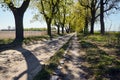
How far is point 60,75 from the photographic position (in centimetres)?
1017

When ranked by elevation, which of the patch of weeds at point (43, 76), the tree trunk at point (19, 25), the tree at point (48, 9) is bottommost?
the patch of weeds at point (43, 76)

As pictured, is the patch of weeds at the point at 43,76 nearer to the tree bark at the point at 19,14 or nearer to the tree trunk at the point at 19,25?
the tree trunk at the point at 19,25

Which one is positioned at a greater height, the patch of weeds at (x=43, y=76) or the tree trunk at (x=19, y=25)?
the tree trunk at (x=19, y=25)

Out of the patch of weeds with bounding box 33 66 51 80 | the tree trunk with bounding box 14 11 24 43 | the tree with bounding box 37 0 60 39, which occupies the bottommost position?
the patch of weeds with bounding box 33 66 51 80

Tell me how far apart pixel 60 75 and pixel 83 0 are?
47.5 metres

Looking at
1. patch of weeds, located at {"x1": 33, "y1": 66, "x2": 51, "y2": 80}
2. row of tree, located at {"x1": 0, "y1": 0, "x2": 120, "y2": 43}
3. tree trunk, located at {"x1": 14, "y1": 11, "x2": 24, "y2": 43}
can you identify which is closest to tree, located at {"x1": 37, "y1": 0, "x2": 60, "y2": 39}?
row of tree, located at {"x1": 0, "y1": 0, "x2": 120, "y2": 43}

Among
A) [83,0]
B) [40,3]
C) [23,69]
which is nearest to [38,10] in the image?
[40,3]

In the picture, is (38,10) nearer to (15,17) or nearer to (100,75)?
(15,17)

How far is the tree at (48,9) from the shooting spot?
180 feet

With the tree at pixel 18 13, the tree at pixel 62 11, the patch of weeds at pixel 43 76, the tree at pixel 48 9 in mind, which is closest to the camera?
the patch of weeds at pixel 43 76

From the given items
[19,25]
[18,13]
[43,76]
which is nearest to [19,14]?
[18,13]

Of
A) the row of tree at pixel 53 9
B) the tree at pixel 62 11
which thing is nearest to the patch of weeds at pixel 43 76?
the row of tree at pixel 53 9

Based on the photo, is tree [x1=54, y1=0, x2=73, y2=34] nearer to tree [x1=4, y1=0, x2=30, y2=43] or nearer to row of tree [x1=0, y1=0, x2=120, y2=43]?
row of tree [x1=0, y1=0, x2=120, y2=43]

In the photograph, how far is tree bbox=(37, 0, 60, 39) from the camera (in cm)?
5481
